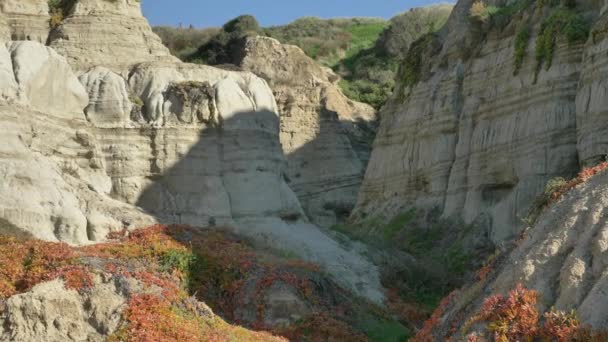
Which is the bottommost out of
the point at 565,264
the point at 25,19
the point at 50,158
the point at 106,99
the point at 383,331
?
the point at 383,331

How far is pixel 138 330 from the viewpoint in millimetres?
26000

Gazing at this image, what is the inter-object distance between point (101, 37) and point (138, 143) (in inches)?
204

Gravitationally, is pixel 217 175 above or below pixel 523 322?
above

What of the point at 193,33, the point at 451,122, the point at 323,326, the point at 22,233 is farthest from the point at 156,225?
the point at 193,33

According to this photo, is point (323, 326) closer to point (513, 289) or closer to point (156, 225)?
point (156, 225)

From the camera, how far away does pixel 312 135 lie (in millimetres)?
64312

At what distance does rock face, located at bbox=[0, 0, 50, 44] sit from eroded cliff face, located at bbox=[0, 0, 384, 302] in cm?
89

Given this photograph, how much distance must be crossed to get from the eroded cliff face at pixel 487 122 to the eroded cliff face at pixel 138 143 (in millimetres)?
5962

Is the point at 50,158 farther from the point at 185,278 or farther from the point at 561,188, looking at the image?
the point at 561,188

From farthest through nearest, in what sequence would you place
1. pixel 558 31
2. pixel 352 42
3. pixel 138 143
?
pixel 352 42 → pixel 558 31 → pixel 138 143

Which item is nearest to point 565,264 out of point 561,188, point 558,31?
point 561,188

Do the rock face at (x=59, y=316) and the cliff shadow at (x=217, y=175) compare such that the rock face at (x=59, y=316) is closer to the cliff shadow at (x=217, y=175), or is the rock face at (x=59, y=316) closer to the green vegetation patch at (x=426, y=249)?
the cliff shadow at (x=217, y=175)

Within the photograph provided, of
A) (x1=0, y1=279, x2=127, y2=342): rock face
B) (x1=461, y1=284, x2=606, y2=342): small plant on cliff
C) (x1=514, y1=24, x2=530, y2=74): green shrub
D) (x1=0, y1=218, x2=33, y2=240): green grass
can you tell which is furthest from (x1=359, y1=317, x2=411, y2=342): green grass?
(x1=514, y1=24, x2=530, y2=74): green shrub

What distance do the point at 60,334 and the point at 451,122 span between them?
80.8 ft
